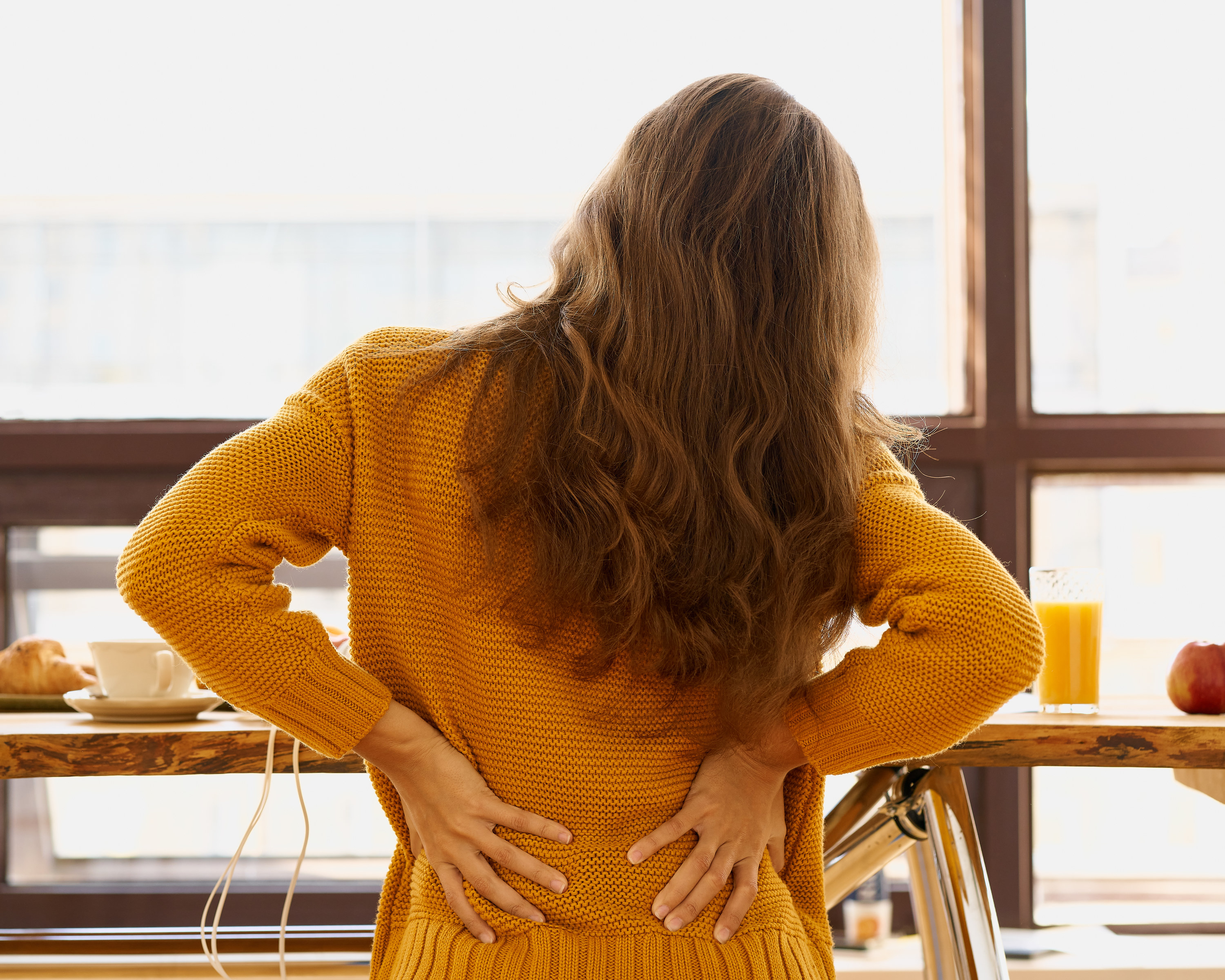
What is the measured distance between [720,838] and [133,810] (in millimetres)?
1243

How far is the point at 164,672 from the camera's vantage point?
1095 millimetres

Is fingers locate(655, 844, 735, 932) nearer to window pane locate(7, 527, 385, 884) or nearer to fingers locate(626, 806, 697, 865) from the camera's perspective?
fingers locate(626, 806, 697, 865)

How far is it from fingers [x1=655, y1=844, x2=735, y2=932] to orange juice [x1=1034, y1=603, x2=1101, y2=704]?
20.6 inches

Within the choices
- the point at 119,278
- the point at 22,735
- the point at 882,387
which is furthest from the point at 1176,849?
the point at 119,278

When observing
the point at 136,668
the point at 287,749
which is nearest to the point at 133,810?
the point at 136,668

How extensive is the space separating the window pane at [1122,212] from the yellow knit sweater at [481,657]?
3.61 feet

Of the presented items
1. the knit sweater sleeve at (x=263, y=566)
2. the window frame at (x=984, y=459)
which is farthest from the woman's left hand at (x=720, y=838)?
the window frame at (x=984, y=459)

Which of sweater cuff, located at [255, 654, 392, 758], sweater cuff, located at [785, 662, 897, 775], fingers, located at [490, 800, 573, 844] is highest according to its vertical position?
sweater cuff, located at [255, 654, 392, 758]

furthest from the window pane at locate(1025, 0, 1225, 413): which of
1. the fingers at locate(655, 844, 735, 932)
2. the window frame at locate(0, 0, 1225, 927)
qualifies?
the fingers at locate(655, 844, 735, 932)

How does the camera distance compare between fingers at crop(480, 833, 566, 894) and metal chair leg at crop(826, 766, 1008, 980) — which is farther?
metal chair leg at crop(826, 766, 1008, 980)

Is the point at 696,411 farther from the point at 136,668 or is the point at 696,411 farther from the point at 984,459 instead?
the point at 984,459

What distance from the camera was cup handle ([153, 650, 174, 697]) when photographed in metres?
1.09

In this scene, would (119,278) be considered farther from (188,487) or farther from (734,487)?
(734,487)

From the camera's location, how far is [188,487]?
2.31 ft
